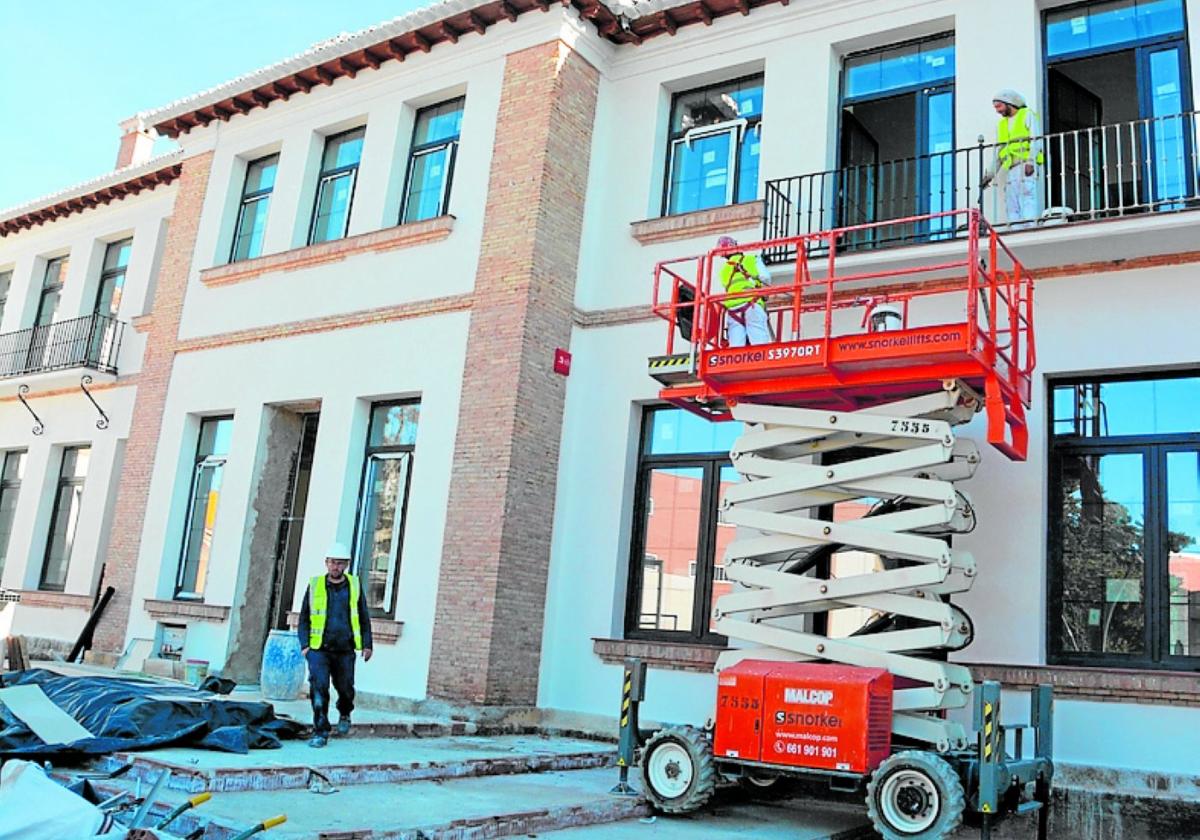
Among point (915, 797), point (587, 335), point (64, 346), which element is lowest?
point (915, 797)

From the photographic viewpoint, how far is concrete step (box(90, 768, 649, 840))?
650 cm

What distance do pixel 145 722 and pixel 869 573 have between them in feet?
18.8

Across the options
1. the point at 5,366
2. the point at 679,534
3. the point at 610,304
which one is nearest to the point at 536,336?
the point at 610,304

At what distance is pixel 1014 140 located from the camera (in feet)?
33.2

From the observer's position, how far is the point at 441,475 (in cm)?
1265

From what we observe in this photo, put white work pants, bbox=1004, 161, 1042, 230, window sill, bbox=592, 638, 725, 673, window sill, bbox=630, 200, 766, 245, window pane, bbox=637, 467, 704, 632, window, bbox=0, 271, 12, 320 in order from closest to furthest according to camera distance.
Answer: white work pants, bbox=1004, 161, 1042, 230 < window sill, bbox=592, 638, 725, 673 < window pane, bbox=637, 467, 704, 632 < window sill, bbox=630, 200, 766, 245 < window, bbox=0, 271, 12, 320

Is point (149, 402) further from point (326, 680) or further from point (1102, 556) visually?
point (1102, 556)

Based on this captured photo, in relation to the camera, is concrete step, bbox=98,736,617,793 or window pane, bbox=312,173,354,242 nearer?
concrete step, bbox=98,736,617,793

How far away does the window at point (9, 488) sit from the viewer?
767 inches

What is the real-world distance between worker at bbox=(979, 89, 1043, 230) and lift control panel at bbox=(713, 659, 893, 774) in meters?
4.65

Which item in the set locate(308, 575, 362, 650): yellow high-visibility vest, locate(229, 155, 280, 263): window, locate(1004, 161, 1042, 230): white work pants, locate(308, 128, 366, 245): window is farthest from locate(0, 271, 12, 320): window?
locate(1004, 161, 1042, 230): white work pants

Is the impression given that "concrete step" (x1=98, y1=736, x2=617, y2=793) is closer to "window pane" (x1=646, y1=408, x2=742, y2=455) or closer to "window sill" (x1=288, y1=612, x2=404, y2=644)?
"window sill" (x1=288, y1=612, x2=404, y2=644)

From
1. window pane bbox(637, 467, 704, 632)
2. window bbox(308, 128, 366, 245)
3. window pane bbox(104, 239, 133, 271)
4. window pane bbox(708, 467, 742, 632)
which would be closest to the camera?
window pane bbox(708, 467, 742, 632)

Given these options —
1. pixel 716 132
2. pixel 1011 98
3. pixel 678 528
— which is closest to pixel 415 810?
pixel 678 528
